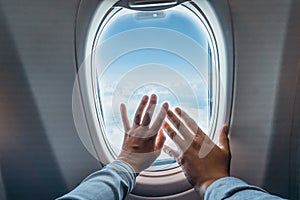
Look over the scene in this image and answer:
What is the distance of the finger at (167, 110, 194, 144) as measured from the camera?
102 centimetres

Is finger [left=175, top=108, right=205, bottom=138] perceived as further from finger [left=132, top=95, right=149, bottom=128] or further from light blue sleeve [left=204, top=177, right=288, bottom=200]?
light blue sleeve [left=204, top=177, right=288, bottom=200]

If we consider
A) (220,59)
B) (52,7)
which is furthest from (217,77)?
(52,7)

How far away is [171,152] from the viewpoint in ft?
3.48

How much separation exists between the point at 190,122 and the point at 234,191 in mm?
367

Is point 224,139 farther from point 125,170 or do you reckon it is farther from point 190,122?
point 125,170

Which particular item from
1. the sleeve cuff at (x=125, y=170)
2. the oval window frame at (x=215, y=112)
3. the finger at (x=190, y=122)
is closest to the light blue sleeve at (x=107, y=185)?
the sleeve cuff at (x=125, y=170)

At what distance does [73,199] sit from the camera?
65cm

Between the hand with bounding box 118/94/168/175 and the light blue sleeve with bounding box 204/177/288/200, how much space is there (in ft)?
1.02

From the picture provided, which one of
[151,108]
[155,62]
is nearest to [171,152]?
[151,108]

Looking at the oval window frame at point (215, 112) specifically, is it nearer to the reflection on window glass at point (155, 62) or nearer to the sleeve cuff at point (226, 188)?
the reflection on window glass at point (155, 62)

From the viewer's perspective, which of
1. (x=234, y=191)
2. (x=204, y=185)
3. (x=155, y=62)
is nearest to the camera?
(x=234, y=191)

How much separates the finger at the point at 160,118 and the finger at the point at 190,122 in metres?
0.04

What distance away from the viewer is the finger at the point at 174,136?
3.35 feet

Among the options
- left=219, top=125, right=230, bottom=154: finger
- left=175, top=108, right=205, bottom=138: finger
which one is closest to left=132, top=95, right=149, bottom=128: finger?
left=175, top=108, right=205, bottom=138: finger
